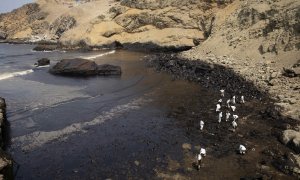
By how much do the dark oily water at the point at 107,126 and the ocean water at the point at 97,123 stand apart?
5 centimetres

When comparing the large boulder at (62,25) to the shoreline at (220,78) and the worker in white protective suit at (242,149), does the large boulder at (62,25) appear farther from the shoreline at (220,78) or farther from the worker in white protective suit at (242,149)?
the worker in white protective suit at (242,149)

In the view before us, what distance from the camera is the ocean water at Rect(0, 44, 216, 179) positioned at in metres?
19.4

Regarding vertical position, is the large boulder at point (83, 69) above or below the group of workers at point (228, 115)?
above

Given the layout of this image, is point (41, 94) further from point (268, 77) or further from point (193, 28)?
point (193, 28)

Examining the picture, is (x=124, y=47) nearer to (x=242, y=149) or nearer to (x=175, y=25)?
(x=175, y=25)

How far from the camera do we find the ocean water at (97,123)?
1944cm

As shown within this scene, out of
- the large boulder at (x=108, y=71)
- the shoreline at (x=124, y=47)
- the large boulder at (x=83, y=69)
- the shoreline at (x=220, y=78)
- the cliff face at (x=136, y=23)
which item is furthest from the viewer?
the cliff face at (x=136, y=23)

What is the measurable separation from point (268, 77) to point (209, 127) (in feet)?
40.9

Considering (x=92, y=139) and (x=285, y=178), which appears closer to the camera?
(x=285, y=178)

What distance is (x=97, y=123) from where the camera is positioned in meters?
25.9

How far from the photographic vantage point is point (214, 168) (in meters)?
19.0

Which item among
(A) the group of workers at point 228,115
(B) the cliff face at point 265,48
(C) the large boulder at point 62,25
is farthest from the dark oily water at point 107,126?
(C) the large boulder at point 62,25

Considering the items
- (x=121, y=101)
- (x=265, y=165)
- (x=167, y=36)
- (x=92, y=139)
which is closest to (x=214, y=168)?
(x=265, y=165)

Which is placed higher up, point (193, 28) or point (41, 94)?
point (193, 28)
